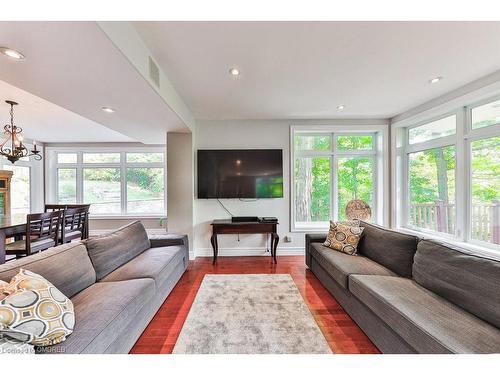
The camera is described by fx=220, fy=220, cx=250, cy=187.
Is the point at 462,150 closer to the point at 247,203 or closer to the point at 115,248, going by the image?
the point at 247,203

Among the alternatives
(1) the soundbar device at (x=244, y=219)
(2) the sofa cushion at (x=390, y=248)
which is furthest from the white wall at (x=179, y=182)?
(2) the sofa cushion at (x=390, y=248)

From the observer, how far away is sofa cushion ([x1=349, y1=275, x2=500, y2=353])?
120 centimetres

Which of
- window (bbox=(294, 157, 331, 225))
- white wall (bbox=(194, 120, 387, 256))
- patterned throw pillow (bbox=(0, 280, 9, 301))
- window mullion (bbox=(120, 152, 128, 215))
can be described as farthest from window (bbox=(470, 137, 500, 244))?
window mullion (bbox=(120, 152, 128, 215))

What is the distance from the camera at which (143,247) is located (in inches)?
116

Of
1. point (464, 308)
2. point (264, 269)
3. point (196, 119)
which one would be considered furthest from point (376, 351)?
point (196, 119)

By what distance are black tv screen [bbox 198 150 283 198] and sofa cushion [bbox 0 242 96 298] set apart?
219cm

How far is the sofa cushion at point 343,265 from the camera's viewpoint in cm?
224

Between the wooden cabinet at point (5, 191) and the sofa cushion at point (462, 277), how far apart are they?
7.18 metres

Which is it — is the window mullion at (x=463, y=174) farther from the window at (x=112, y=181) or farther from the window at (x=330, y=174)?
the window at (x=112, y=181)

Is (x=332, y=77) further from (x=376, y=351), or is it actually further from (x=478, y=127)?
(x=376, y=351)

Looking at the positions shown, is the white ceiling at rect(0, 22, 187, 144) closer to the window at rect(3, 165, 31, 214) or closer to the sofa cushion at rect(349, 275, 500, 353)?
the sofa cushion at rect(349, 275, 500, 353)

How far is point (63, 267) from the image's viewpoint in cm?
172

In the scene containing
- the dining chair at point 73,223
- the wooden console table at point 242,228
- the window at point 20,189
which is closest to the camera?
the dining chair at point 73,223

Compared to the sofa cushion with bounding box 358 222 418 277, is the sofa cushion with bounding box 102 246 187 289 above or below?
below
